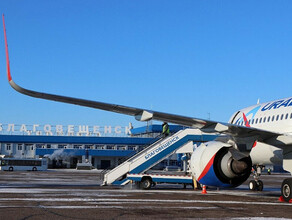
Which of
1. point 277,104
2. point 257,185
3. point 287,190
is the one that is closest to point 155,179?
point 257,185

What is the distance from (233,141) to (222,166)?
913 mm

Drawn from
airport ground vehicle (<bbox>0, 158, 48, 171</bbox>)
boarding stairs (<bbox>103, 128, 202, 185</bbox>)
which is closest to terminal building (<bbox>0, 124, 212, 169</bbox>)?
airport ground vehicle (<bbox>0, 158, 48, 171</bbox>)

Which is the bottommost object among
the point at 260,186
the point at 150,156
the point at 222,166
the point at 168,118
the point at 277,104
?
the point at 260,186

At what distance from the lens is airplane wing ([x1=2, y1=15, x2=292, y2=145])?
1342cm

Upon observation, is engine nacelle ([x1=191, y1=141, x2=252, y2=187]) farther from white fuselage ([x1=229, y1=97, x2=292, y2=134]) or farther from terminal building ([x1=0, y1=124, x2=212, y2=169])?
terminal building ([x1=0, y1=124, x2=212, y2=169])

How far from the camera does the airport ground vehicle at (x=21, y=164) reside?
70.7 metres

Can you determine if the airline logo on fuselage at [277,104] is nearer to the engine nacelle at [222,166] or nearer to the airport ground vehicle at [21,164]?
the engine nacelle at [222,166]

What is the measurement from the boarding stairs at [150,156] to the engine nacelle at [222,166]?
7.81m

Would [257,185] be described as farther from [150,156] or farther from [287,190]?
[287,190]

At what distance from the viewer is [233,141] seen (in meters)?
15.4

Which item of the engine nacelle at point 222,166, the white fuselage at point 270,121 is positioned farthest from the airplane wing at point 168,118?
the white fuselage at point 270,121

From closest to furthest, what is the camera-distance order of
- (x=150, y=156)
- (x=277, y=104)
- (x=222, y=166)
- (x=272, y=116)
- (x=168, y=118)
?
(x=168, y=118), (x=222, y=166), (x=272, y=116), (x=277, y=104), (x=150, y=156)

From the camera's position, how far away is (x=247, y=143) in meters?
14.9

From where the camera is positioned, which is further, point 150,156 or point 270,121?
point 150,156
